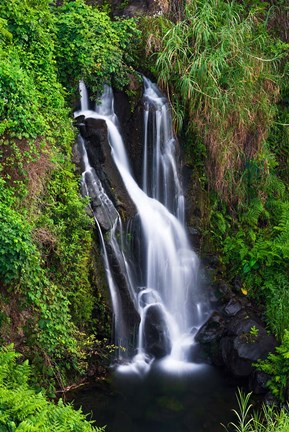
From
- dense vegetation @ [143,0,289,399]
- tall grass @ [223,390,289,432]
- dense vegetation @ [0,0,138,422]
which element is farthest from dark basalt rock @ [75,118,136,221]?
tall grass @ [223,390,289,432]

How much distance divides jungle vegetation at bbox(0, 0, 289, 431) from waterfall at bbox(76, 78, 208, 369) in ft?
1.13

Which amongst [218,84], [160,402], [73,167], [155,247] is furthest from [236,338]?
[218,84]

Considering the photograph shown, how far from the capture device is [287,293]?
9.78m

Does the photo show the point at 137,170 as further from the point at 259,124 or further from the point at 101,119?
the point at 259,124

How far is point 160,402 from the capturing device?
8.14 meters

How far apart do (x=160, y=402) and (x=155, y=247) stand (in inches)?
96.7

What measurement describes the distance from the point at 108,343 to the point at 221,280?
247 centimetres

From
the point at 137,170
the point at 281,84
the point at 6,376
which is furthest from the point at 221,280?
the point at 6,376

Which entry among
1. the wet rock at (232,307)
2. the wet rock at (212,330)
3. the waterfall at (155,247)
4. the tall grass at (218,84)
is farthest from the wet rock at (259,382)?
the tall grass at (218,84)

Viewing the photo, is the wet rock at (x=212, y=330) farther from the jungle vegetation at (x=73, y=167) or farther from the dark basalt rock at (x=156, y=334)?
the jungle vegetation at (x=73, y=167)

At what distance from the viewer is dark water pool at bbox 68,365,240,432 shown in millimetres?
7762

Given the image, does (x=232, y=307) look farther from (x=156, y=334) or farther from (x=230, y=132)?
(x=230, y=132)

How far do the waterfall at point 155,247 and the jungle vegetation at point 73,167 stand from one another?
34cm

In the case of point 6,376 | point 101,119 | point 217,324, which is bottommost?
point 217,324
